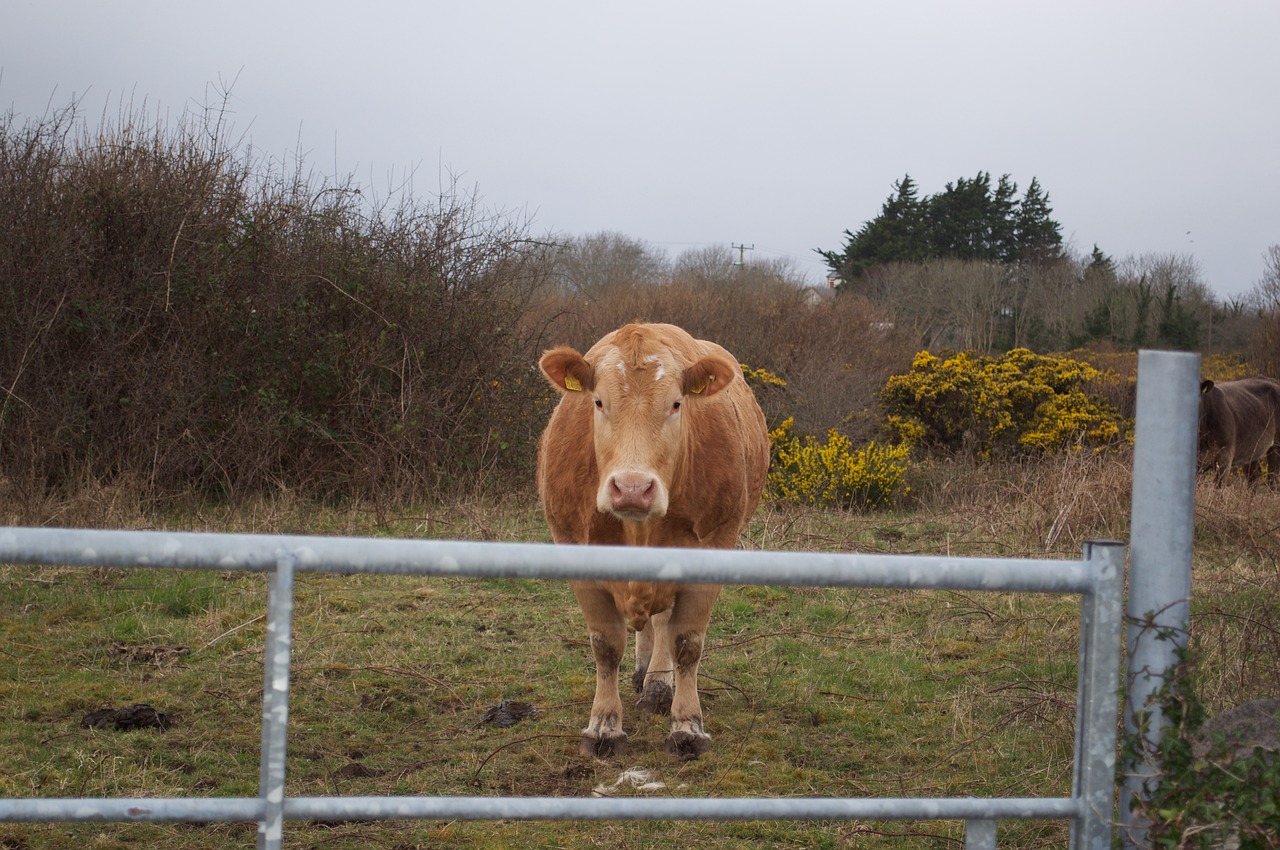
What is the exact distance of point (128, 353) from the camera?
10039 mm

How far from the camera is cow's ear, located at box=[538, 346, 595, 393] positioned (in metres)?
4.57

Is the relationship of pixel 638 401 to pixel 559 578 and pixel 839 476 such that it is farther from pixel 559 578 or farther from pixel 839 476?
pixel 839 476

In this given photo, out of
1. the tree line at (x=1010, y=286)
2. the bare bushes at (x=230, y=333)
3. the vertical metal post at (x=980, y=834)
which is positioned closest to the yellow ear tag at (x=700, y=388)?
the vertical metal post at (x=980, y=834)

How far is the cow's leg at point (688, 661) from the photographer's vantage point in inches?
183

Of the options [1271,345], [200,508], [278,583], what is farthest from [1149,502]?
[1271,345]

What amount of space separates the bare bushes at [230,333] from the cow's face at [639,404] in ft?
20.6

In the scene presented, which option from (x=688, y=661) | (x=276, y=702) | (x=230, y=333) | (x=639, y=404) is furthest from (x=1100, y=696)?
(x=230, y=333)

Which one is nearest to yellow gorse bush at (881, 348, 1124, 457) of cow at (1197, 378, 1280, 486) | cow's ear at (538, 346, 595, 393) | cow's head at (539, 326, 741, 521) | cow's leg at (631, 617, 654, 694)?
cow at (1197, 378, 1280, 486)

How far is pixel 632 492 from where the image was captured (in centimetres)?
400

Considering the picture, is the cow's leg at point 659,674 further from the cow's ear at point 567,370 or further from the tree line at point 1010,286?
the tree line at point 1010,286

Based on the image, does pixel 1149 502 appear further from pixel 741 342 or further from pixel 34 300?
pixel 741 342

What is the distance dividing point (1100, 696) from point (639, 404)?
273 cm

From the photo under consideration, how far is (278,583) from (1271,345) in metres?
24.4

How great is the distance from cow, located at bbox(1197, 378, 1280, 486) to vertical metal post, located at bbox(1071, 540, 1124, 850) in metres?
12.0
